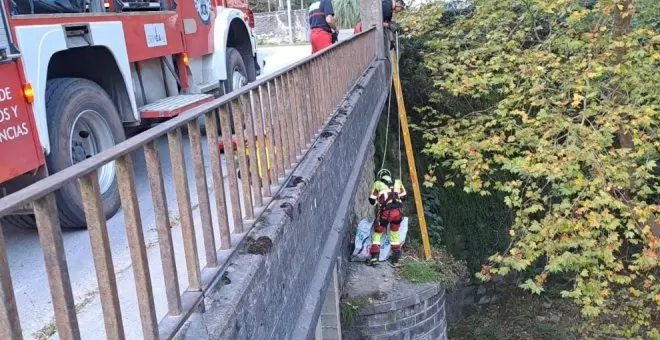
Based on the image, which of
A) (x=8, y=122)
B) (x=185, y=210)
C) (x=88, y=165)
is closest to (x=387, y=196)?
(x=8, y=122)

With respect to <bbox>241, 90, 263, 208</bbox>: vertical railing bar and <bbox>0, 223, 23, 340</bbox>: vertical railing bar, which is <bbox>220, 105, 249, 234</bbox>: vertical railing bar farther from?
<bbox>0, 223, 23, 340</bbox>: vertical railing bar

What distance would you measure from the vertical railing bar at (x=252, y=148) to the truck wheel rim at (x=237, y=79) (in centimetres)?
447

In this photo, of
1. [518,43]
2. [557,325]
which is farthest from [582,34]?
[557,325]

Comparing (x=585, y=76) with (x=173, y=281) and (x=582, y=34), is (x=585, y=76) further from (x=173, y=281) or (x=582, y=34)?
(x=173, y=281)

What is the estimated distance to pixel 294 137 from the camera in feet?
14.7

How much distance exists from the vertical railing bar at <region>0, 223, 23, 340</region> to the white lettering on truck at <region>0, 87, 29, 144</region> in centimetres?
231

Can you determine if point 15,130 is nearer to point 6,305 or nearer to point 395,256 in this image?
point 6,305

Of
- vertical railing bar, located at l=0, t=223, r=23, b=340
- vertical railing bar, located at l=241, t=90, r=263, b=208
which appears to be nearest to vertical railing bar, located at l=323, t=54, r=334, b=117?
vertical railing bar, located at l=241, t=90, r=263, b=208

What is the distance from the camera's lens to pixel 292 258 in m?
3.67

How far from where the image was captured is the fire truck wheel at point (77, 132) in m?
4.05

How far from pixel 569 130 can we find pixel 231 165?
820 centimetres

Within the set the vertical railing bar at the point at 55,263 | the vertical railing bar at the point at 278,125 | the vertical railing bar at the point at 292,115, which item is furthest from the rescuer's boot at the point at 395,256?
the vertical railing bar at the point at 55,263

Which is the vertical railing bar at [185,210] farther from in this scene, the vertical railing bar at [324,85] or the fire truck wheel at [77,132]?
the vertical railing bar at [324,85]

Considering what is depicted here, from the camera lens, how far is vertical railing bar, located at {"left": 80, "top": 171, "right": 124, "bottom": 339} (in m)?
1.79
